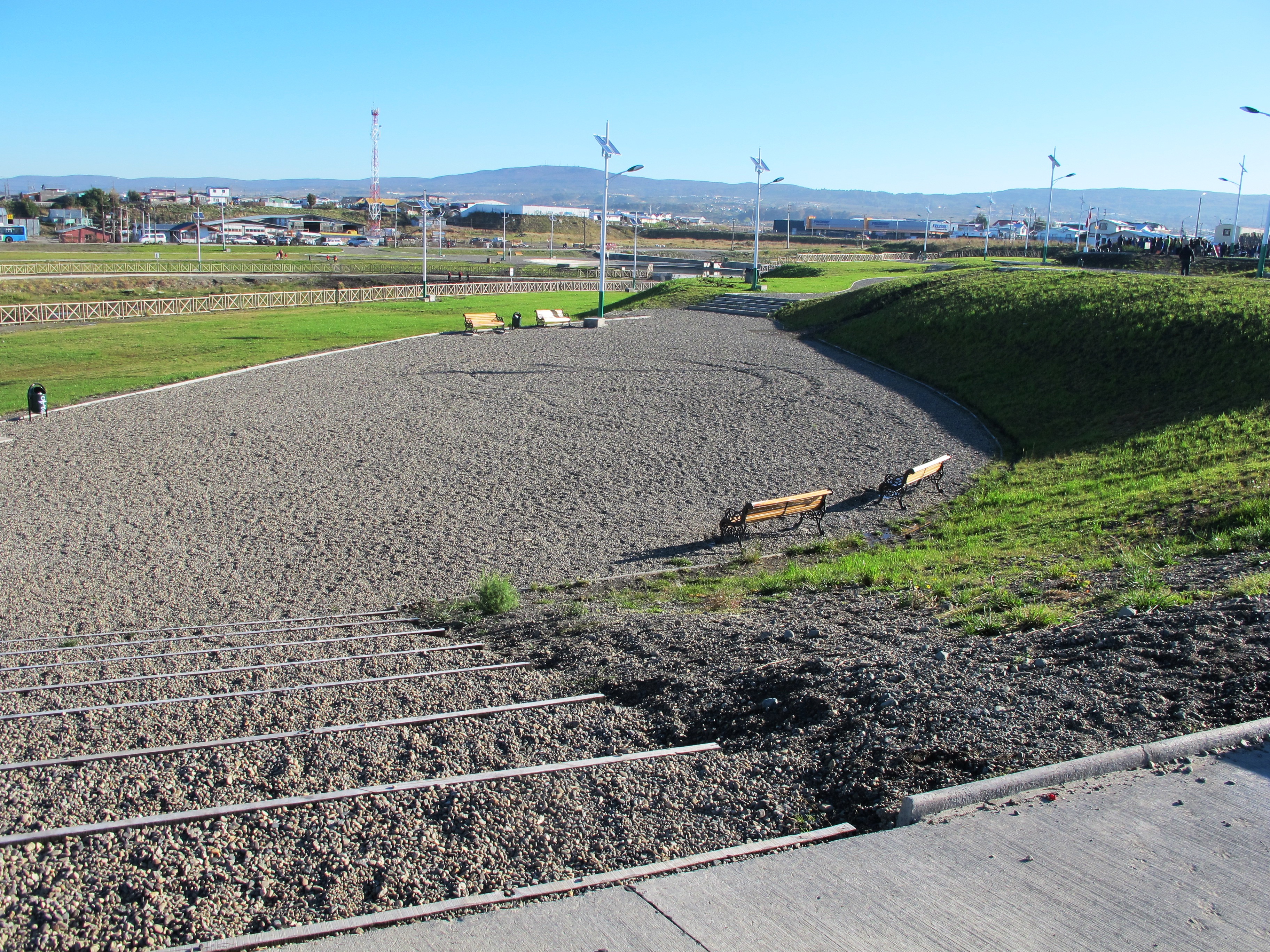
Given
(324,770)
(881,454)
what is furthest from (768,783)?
(881,454)

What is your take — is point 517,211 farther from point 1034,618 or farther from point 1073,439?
point 1034,618

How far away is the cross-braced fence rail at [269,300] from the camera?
140ft

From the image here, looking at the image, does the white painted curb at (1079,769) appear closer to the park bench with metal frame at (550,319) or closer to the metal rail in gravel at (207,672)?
the metal rail in gravel at (207,672)

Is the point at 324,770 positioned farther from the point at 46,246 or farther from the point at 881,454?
the point at 46,246

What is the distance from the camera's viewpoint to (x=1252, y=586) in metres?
7.59

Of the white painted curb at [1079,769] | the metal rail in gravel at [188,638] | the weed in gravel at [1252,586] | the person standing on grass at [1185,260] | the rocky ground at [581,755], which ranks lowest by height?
the metal rail in gravel at [188,638]

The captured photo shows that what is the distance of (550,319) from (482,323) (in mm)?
2979

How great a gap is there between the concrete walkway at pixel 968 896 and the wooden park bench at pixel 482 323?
30.5 m

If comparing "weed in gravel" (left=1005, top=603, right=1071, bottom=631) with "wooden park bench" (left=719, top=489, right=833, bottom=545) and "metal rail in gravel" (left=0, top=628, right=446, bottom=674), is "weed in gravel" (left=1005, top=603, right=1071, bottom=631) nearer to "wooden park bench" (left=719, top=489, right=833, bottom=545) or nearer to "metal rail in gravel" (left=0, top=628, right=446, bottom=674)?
"wooden park bench" (left=719, top=489, right=833, bottom=545)

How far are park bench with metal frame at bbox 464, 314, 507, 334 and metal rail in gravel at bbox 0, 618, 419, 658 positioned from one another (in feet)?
81.8

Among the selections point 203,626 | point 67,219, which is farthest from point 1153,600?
point 67,219

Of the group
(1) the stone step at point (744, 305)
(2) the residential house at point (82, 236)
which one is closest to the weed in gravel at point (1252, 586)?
(1) the stone step at point (744, 305)

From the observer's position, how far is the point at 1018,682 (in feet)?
20.2

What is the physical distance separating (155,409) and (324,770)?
18383 millimetres
